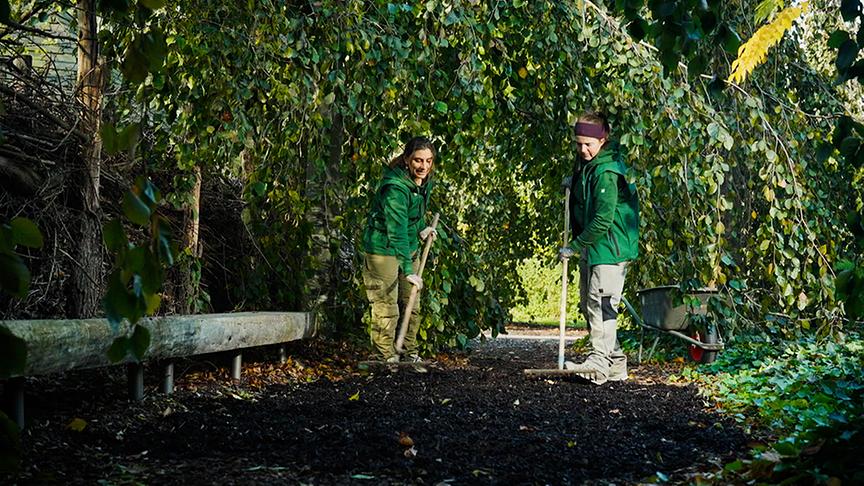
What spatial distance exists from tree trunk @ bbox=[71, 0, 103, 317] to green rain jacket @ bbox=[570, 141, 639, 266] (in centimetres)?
245

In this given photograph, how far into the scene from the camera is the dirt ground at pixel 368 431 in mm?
2947

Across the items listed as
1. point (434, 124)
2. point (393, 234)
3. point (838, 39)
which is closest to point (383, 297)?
point (393, 234)

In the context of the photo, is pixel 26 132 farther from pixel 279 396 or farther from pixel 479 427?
pixel 479 427

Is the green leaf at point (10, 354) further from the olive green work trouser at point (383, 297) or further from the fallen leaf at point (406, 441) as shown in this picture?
the olive green work trouser at point (383, 297)

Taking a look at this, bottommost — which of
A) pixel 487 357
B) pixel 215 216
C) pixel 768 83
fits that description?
pixel 487 357

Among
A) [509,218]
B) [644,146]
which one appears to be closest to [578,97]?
[644,146]

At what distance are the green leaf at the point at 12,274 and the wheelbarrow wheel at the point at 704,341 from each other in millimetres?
5478

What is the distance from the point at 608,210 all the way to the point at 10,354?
169 inches

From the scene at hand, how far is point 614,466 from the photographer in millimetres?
3096

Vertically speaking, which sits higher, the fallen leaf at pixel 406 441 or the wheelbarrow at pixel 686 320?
the wheelbarrow at pixel 686 320

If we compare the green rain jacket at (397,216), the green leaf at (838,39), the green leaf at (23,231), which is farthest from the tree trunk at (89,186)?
the green leaf at (23,231)

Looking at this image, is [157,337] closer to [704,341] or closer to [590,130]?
[590,130]

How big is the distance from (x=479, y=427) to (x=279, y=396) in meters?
1.29

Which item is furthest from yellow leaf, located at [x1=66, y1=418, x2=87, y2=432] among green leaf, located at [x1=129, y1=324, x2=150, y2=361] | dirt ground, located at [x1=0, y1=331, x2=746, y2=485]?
green leaf, located at [x1=129, y1=324, x2=150, y2=361]
